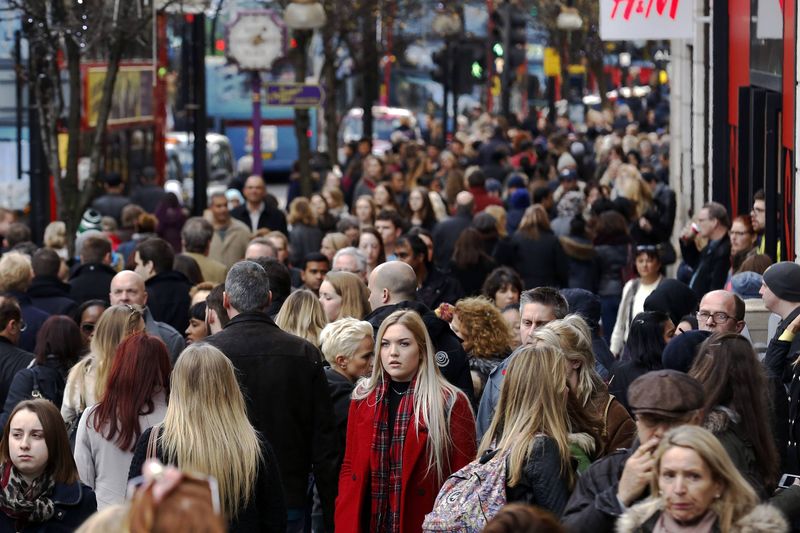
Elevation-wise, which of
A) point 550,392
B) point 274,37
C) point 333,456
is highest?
point 274,37

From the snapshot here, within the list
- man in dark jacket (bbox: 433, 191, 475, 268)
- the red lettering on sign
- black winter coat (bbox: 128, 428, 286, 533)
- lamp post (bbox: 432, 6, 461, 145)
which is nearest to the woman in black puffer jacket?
man in dark jacket (bbox: 433, 191, 475, 268)

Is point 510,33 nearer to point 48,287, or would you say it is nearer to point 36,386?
point 48,287

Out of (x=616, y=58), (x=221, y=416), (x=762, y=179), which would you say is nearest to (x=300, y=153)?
(x=762, y=179)

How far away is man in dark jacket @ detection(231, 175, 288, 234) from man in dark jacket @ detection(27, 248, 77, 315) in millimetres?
5555

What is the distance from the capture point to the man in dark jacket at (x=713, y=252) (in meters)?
12.5

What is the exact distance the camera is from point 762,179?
1339 cm

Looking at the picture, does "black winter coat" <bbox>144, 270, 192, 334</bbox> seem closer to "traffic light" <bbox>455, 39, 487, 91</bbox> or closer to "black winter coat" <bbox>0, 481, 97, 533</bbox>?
"black winter coat" <bbox>0, 481, 97, 533</bbox>

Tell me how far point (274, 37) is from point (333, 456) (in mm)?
14985

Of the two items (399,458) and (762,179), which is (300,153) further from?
(399,458)

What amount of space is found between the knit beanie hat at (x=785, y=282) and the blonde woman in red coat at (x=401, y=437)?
1971 millimetres

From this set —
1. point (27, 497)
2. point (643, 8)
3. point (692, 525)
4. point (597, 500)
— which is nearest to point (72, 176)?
point (643, 8)

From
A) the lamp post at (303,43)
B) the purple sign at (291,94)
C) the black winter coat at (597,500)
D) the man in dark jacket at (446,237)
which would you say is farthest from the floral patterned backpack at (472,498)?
the purple sign at (291,94)

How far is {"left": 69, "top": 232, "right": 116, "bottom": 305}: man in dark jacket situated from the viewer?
11898 millimetres

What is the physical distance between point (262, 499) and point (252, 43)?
16.3 meters
